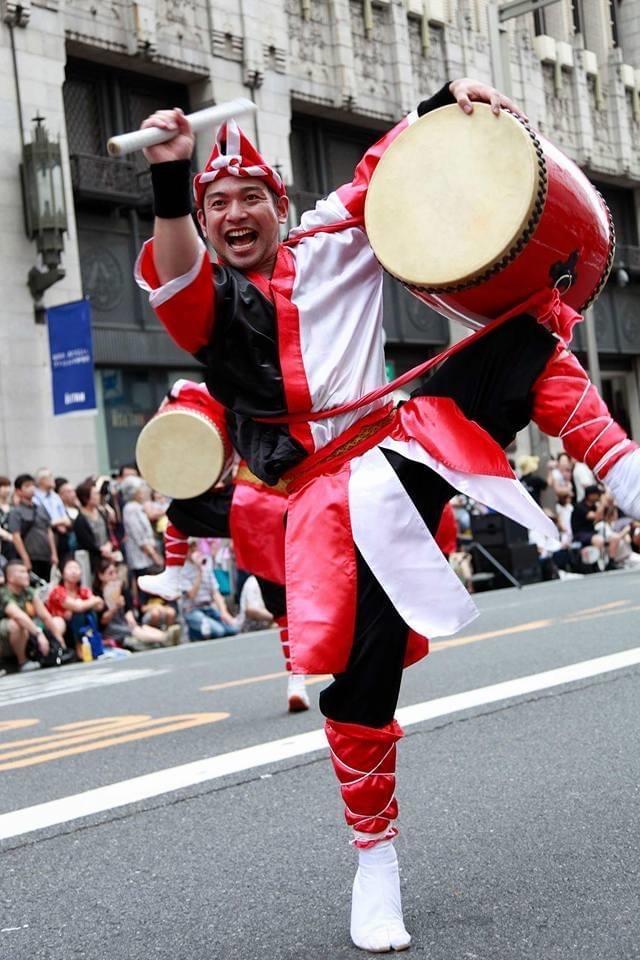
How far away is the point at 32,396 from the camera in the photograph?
1928cm

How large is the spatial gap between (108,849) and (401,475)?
1.82 m

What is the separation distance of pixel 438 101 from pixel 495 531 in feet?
49.0

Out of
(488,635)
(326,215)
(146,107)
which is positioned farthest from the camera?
(146,107)

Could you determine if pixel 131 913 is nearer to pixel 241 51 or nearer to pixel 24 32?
pixel 24 32

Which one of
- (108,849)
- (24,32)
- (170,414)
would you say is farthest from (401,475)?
(24,32)

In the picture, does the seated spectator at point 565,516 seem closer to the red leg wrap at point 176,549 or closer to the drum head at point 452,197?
Result: the red leg wrap at point 176,549

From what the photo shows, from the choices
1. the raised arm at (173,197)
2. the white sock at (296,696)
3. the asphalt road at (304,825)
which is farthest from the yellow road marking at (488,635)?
the raised arm at (173,197)

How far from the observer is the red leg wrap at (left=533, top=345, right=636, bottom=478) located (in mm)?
3463

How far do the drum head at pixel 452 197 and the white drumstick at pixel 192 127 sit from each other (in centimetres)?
66

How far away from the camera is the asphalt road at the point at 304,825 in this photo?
3590mm

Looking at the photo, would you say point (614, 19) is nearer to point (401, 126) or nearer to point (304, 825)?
point (304, 825)

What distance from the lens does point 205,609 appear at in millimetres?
14516

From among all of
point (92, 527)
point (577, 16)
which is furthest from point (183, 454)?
point (577, 16)

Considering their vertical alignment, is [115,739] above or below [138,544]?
below
